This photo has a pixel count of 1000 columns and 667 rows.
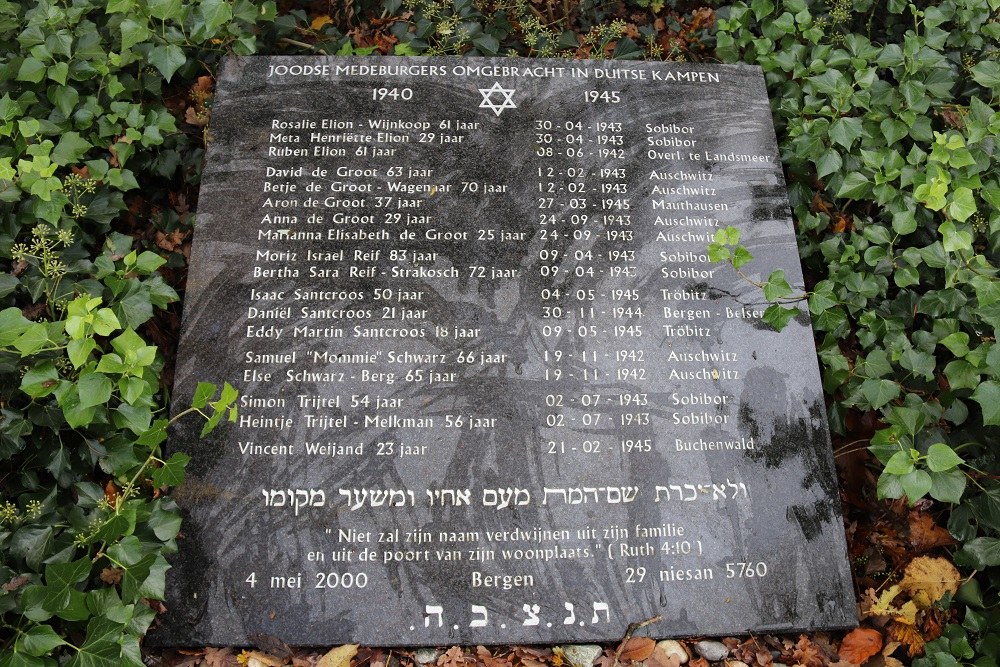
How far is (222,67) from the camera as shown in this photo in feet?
11.8

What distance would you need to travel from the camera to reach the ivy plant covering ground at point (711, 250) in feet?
8.80

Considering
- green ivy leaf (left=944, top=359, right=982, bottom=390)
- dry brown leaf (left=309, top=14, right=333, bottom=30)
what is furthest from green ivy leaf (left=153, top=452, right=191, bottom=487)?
green ivy leaf (left=944, top=359, right=982, bottom=390)

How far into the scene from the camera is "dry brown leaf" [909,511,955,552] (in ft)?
A: 10.1

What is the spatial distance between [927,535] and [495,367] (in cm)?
227

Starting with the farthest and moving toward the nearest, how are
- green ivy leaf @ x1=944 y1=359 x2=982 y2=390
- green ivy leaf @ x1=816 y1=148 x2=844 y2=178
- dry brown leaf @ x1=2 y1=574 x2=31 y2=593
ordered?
green ivy leaf @ x1=816 y1=148 x2=844 y2=178 < green ivy leaf @ x1=944 y1=359 x2=982 y2=390 < dry brown leaf @ x1=2 y1=574 x2=31 y2=593

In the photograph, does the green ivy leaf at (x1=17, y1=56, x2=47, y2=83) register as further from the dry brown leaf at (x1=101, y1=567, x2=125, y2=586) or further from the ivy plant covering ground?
the dry brown leaf at (x1=101, y1=567, x2=125, y2=586)

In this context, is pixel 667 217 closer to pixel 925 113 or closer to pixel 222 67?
pixel 925 113

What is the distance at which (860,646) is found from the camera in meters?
2.89

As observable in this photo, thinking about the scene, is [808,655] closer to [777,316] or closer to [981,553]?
[981,553]

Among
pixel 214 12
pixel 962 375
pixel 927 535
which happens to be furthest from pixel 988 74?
pixel 214 12

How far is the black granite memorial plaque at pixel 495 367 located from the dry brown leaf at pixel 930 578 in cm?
34

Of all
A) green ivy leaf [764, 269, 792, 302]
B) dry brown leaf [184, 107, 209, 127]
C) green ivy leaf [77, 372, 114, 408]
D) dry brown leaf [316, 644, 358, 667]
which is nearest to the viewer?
green ivy leaf [77, 372, 114, 408]

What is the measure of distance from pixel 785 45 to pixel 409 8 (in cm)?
241

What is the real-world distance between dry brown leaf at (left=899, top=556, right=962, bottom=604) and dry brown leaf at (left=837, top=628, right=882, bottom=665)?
0.92 feet
